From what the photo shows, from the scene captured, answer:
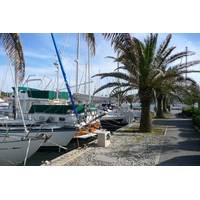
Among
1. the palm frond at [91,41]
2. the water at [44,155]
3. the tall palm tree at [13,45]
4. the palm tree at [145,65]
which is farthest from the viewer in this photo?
the palm tree at [145,65]

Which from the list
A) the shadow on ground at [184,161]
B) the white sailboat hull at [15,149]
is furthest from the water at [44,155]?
the shadow on ground at [184,161]

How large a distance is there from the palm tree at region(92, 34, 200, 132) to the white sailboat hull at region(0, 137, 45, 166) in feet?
20.9

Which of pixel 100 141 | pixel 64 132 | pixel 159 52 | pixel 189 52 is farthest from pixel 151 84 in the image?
pixel 64 132

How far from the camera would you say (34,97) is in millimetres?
13844

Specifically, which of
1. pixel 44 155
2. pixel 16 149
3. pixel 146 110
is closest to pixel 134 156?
pixel 16 149

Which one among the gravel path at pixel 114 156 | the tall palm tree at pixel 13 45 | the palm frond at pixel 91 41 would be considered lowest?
the gravel path at pixel 114 156

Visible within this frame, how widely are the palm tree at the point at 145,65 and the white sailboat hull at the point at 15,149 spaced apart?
20.9 ft

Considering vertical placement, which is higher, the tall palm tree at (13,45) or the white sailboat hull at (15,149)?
the tall palm tree at (13,45)

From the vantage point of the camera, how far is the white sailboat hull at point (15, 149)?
6.87 m

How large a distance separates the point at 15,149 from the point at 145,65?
325 inches

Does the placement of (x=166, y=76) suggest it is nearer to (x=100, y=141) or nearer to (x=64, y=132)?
(x=100, y=141)

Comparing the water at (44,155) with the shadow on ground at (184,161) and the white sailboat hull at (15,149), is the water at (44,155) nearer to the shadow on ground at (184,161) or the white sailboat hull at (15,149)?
the white sailboat hull at (15,149)

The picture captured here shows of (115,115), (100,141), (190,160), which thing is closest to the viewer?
(190,160)

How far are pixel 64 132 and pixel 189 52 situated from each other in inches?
351
